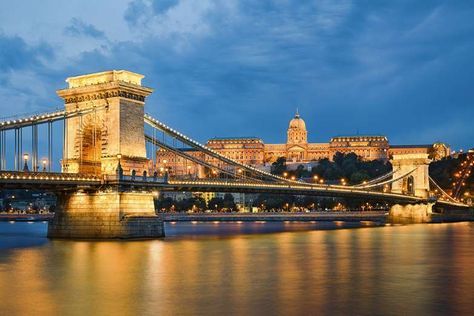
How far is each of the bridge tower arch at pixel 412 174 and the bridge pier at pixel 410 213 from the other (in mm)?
4197

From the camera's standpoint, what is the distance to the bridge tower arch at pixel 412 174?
109750 mm

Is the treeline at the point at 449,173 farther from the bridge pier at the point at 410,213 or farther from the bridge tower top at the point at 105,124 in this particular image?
the bridge tower top at the point at 105,124

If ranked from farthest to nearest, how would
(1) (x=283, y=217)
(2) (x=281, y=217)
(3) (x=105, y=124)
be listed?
1. (2) (x=281, y=217)
2. (1) (x=283, y=217)
3. (3) (x=105, y=124)

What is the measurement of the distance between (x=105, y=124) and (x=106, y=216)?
24.3 feet

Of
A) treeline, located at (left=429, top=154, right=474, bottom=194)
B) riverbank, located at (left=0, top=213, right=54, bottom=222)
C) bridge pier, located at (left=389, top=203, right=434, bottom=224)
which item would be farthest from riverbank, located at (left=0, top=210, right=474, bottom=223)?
treeline, located at (left=429, top=154, right=474, bottom=194)

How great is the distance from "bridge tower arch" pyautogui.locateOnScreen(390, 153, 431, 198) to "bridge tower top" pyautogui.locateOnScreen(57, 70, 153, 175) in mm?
61200

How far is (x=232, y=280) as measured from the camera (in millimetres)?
30828

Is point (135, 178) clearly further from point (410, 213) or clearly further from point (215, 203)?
point (215, 203)

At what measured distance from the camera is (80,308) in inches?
933

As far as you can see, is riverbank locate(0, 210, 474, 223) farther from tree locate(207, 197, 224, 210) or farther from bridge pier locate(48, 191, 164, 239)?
bridge pier locate(48, 191, 164, 239)

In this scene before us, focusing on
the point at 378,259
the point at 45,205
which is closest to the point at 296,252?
the point at 378,259

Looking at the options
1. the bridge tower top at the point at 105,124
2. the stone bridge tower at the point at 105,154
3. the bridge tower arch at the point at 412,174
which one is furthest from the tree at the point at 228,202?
the stone bridge tower at the point at 105,154

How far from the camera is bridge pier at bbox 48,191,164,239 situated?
171ft

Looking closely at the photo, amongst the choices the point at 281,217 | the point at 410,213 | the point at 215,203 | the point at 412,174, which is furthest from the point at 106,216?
the point at 215,203
